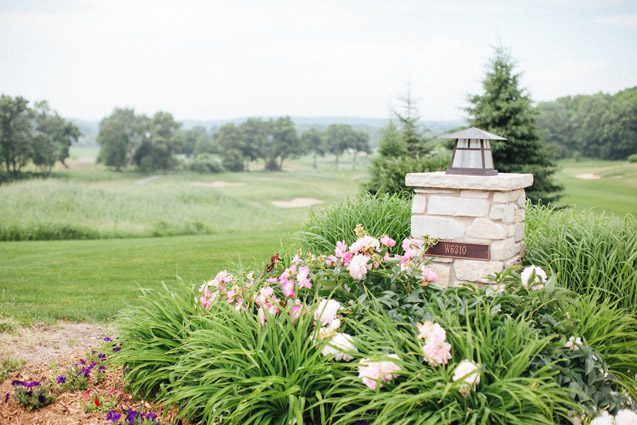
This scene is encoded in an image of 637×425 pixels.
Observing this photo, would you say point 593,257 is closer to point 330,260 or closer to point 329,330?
point 330,260

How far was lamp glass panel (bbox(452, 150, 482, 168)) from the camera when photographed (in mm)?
5129

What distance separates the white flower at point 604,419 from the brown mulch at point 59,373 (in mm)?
2412

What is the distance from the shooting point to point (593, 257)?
16.8 feet

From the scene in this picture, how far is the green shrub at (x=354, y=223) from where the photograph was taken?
6.26 meters

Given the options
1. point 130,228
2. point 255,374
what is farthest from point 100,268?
point 255,374

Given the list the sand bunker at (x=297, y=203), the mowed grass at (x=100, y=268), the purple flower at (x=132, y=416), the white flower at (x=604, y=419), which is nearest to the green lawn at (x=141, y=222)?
the mowed grass at (x=100, y=268)

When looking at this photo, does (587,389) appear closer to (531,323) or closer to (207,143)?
(531,323)

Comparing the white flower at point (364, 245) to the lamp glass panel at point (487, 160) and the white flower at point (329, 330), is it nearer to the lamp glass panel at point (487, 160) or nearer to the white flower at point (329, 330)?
the white flower at point (329, 330)

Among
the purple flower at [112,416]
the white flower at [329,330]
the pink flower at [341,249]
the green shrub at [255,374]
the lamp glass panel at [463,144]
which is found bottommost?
the purple flower at [112,416]

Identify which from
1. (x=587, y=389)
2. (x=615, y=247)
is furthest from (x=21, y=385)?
(x=615, y=247)

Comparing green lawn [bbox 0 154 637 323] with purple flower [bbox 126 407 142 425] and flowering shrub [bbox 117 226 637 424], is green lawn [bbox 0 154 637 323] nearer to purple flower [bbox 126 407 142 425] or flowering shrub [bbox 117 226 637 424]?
flowering shrub [bbox 117 226 637 424]

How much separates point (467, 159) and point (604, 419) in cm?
243

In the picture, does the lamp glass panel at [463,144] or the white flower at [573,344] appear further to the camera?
the lamp glass panel at [463,144]

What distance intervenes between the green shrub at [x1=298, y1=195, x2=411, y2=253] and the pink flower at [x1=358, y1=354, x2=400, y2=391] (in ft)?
9.31
